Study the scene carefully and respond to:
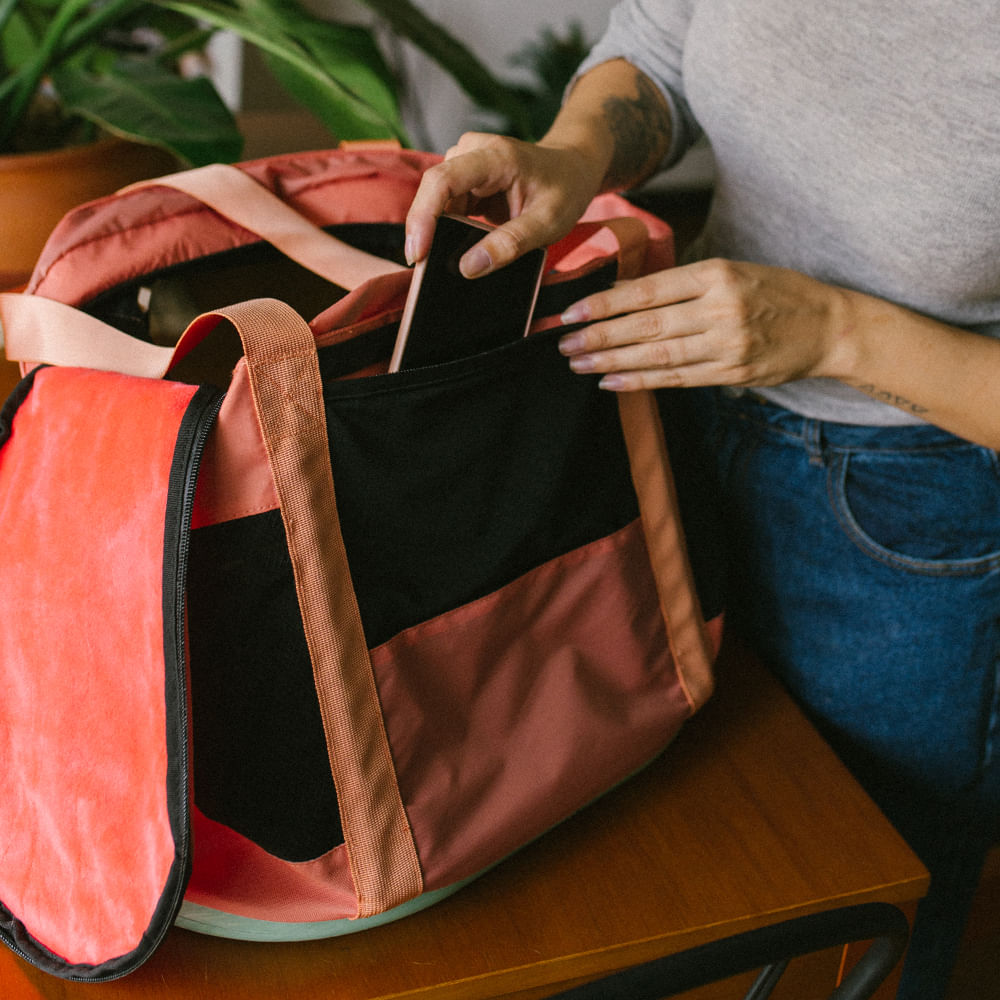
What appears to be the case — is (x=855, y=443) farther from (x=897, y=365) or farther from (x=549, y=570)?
(x=549, y=570)

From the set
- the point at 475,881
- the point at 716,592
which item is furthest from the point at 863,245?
the point at 475,881

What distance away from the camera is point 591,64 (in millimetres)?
765

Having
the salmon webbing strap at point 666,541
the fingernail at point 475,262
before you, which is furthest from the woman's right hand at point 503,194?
the salmon webbing strap at point 666,541

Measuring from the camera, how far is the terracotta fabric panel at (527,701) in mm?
459

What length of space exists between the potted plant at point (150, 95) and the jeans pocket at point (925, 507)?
480mm

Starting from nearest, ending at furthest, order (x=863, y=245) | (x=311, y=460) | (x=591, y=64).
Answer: (x=311, y=460) → (x=863, y=245) → (x=591, y=64)

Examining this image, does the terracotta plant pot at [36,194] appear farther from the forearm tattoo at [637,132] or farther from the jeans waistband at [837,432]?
the jeans waistband at [837,432]

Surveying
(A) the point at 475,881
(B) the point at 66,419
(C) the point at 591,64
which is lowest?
(A) the point at 475,881

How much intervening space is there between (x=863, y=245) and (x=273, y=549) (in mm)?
460

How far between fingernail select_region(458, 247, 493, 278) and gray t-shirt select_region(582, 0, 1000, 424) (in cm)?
30

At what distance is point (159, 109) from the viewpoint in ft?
2.27

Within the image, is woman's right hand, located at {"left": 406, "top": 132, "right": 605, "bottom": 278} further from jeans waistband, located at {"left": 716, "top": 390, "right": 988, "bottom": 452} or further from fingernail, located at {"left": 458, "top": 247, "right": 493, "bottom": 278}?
jeans waistband, located at {"left": 716, "top": 390, "right": 988, "bottom": 452}

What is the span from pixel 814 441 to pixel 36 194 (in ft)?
2.05

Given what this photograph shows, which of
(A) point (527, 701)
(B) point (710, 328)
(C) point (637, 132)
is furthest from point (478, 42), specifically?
(A) point (527, 701)
